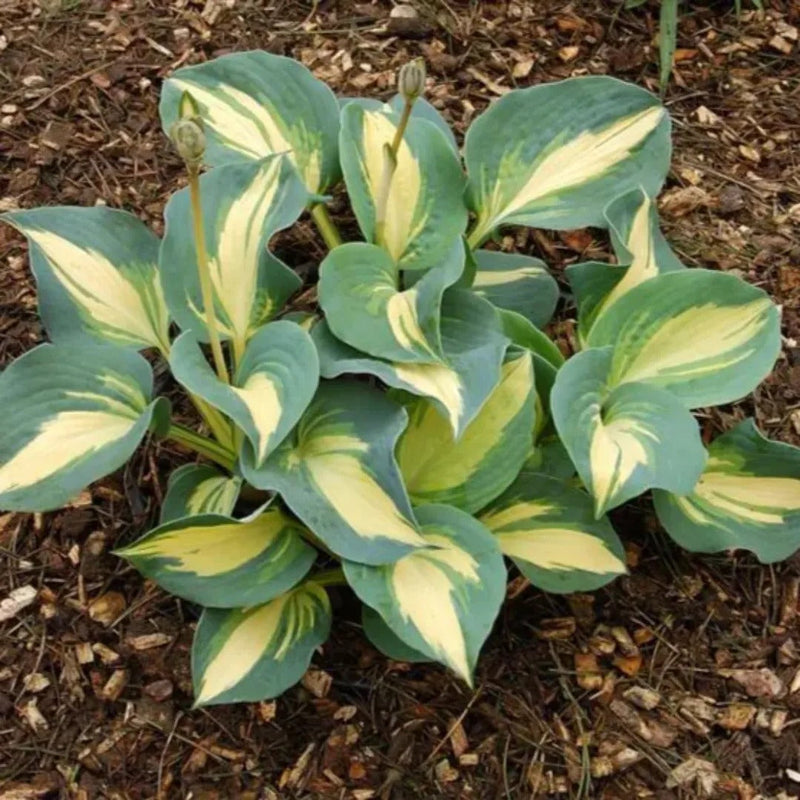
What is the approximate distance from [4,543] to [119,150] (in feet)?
2.77

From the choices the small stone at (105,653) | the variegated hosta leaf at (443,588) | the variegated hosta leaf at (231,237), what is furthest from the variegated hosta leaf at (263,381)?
the small stone at (105,653)

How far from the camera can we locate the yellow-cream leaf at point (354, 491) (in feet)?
4.75

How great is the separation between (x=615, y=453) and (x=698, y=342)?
1.03ft

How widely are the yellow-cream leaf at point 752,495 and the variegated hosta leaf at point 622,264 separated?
30 cm

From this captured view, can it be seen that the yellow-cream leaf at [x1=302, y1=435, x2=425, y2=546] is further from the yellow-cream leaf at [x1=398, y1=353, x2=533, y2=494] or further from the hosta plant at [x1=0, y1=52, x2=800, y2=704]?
the yellow-cream leaf at [x1=398, y1=353, x2=533, y2=494]

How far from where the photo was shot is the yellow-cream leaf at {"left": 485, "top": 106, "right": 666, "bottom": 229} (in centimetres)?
185

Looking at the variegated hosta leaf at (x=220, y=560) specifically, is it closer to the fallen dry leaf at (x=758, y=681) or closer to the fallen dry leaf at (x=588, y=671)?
the fallen dry leaf at (x=588, y=671)

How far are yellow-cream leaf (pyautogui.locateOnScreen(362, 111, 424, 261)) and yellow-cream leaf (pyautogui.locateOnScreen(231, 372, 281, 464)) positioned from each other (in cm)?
41

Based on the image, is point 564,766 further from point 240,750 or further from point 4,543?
point 4,543

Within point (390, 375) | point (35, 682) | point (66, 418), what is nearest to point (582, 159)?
point (390, 375)

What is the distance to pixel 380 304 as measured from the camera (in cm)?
164

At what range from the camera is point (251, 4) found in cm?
245

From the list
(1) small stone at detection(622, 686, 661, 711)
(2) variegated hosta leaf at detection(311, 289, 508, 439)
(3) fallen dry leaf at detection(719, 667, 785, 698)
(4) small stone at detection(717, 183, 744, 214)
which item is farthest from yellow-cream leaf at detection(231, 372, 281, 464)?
(4) small stone at detection(717, 183, 744, 214)

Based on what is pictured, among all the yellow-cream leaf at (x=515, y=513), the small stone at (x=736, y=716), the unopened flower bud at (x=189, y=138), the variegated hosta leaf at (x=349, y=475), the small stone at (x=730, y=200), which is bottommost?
the small stone at (x=736, y=716)
